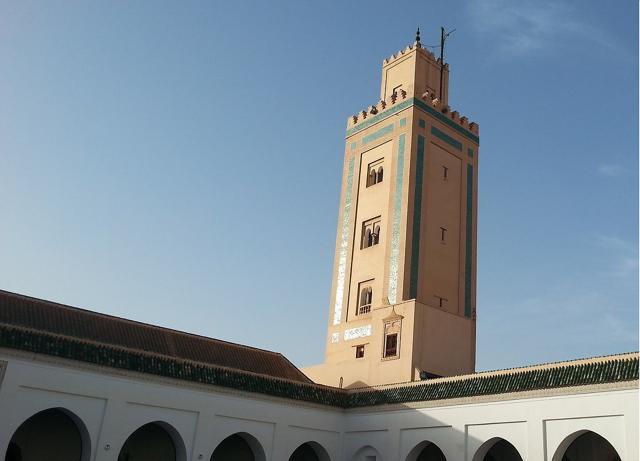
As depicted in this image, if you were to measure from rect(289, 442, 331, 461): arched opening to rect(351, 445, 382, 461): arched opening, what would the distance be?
828 millimetres

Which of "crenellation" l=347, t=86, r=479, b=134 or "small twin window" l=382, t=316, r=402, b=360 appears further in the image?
"crenellation" l=347, t=86, r=479, b=134

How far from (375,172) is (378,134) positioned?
127 centimetres

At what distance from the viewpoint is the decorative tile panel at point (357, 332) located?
19.0 m

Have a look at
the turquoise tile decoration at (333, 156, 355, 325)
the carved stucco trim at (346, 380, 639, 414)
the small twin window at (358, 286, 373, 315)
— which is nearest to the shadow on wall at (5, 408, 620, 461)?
the carved stucco trim at (346, 380, 639, 414)

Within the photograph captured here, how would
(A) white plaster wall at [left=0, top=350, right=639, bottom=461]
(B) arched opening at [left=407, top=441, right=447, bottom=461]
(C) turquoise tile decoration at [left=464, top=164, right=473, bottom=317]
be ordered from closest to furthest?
1. (A) white plaster wall at [left=0, top=350, right=639, bottom=461]
2. (B) arched opening at [left=407, top=441, right=447, bottom=461]
3. (C) turquoise tile decoration at [left=464, top=164, right=473, bottom=317]

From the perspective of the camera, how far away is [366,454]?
16.4 metres

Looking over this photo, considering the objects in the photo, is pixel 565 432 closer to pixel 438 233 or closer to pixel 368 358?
pixel 368 358

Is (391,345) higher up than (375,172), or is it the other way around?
(375,172)

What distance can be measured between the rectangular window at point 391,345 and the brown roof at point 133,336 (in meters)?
2.47

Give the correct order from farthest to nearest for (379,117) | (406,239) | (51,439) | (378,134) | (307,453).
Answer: (379,117) → (378,134) → (406,239) → (307,453) → (51,439)

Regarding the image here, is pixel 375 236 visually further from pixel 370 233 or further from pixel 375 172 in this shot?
pixel 375 172

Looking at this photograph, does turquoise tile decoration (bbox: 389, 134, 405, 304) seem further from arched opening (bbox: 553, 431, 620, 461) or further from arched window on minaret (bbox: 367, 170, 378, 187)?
arched opening (bbox: 553, 431, 620, 461)

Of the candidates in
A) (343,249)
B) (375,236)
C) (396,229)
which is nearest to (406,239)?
(396,229)

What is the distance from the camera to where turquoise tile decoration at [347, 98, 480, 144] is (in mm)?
21141
